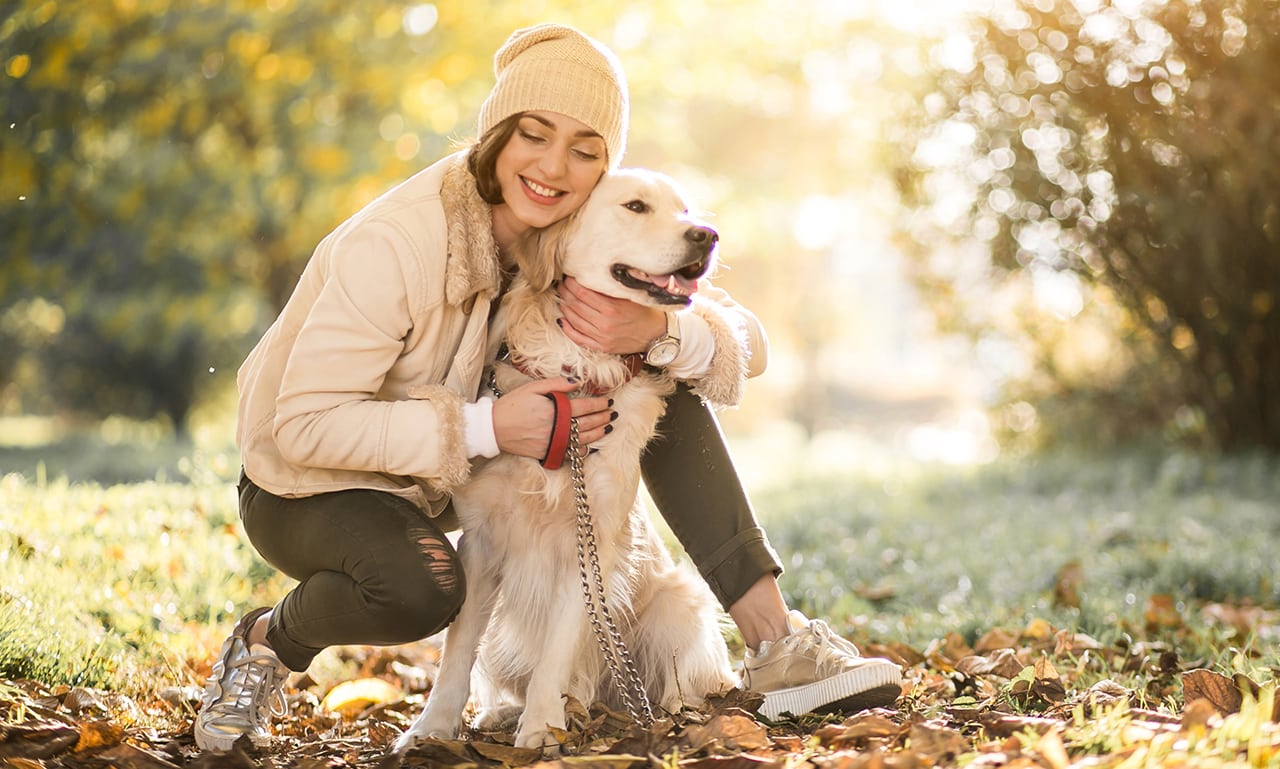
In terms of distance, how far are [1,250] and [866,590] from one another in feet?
Answer: 15.8

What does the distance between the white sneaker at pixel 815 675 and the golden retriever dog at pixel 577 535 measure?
15 cm

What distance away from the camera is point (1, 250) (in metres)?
5.97

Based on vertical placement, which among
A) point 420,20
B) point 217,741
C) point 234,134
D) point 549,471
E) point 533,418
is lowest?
point 217,741

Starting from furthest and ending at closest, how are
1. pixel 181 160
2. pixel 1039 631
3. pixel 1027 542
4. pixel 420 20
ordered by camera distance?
pixel 181 160 → pixel 420 20 → pixel 1027 542 → pixel 1039 631

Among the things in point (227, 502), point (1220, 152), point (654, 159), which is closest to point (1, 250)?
point (227, 502)

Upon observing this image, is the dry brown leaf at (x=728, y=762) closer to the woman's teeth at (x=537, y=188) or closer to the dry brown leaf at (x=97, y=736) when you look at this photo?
the dry brown leaf at (x=97, y=736)

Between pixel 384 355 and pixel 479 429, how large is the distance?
25cm

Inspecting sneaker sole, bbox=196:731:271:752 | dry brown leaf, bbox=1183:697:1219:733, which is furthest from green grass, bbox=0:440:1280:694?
dry brown leaf, bbox=1183:697:1219:733

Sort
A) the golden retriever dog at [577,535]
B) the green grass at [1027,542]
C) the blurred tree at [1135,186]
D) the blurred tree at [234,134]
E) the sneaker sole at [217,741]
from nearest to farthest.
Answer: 1. the sneaker sole at [217,741]
2. the golden retriever dog at [577,535]
3. the green grass at [1027,542]
4. the blurred tree at [234,134]
5. the blurred tree at [1135,186]

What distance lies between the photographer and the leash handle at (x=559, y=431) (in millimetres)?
2389

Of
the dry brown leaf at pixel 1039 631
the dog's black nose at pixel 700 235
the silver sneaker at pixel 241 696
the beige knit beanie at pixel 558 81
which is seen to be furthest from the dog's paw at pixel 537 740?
the dry brown leaf at pixel 1039 631

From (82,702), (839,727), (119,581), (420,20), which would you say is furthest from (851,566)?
(420,20)

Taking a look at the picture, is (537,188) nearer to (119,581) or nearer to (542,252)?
(542,252)

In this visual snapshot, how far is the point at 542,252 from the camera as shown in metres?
2.60
